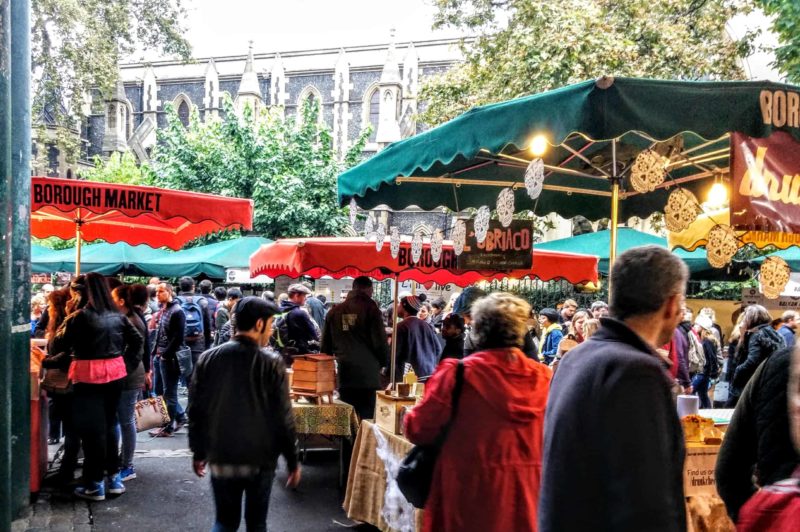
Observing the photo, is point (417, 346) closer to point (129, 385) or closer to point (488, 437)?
point (129, 385)

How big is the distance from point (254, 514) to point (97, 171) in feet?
112

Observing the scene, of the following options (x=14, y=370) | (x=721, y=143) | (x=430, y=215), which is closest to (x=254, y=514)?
(x=14, y=370)

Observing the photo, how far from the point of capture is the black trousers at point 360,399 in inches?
288

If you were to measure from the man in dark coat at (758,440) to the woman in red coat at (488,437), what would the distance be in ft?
3.11

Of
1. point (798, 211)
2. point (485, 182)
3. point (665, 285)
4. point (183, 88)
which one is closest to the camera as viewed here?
point (665, 285)

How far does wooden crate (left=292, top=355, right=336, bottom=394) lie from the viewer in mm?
6812

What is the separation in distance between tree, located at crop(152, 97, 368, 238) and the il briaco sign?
62.6 ft

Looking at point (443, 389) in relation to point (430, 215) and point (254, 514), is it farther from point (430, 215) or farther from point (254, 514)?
point (430, 215)

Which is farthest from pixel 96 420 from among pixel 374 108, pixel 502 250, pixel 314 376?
pixel 374 108

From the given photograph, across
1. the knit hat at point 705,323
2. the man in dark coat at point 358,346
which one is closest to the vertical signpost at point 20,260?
the man in dark coat at point 358,346

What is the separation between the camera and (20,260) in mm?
5422

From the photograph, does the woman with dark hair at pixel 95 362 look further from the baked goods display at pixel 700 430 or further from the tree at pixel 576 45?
the tree at pixel 576 45

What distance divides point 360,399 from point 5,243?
4084mm

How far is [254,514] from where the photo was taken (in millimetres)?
3949
